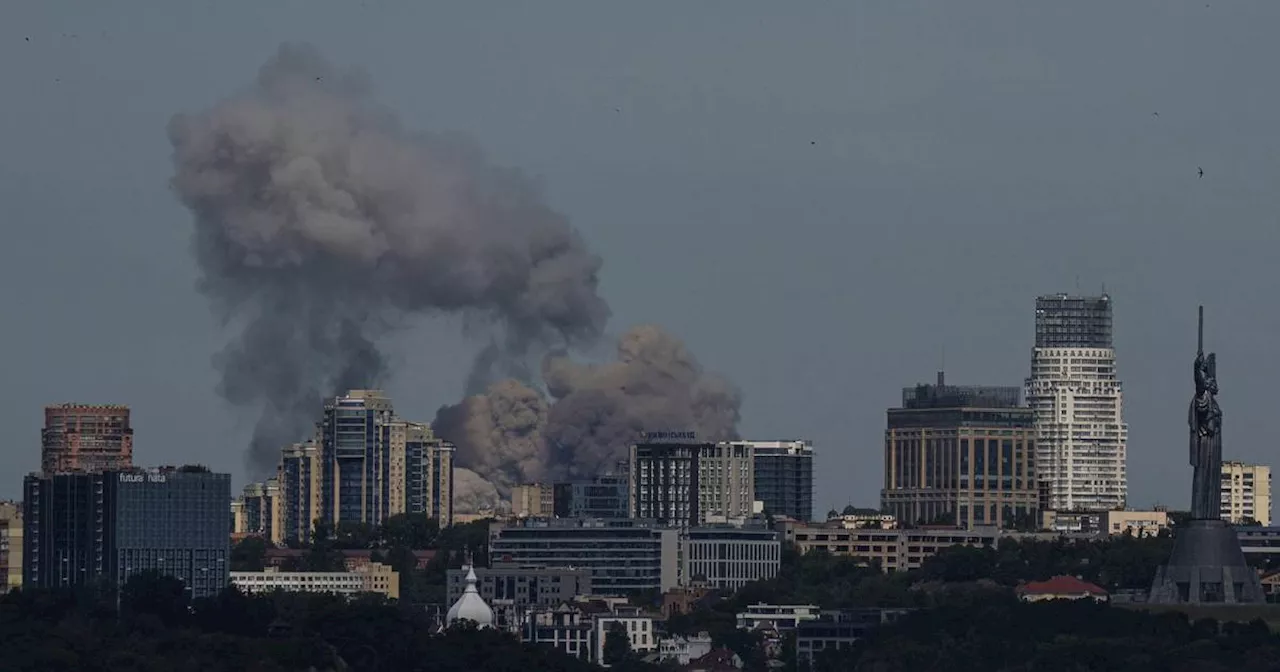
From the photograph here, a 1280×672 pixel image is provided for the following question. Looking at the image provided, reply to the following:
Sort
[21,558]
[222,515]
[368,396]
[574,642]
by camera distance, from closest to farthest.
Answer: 1. [574,642]
2. [222,515]
3. [21,558]
4. [368,396]

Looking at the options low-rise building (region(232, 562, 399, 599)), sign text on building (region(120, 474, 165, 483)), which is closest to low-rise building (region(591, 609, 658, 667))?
low-rise building (region(232, 562, 399, 599))

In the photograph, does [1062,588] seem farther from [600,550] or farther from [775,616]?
[600,550]

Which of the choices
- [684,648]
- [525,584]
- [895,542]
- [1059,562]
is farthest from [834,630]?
[895,542]

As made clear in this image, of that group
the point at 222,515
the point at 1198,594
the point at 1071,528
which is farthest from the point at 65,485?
the point at 1198,594

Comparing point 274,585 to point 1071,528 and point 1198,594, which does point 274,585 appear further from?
point 1198,594

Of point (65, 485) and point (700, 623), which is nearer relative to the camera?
point (700, 623)

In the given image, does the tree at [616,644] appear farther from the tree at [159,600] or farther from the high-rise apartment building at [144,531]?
the high-rise apartment building at [144,531]
